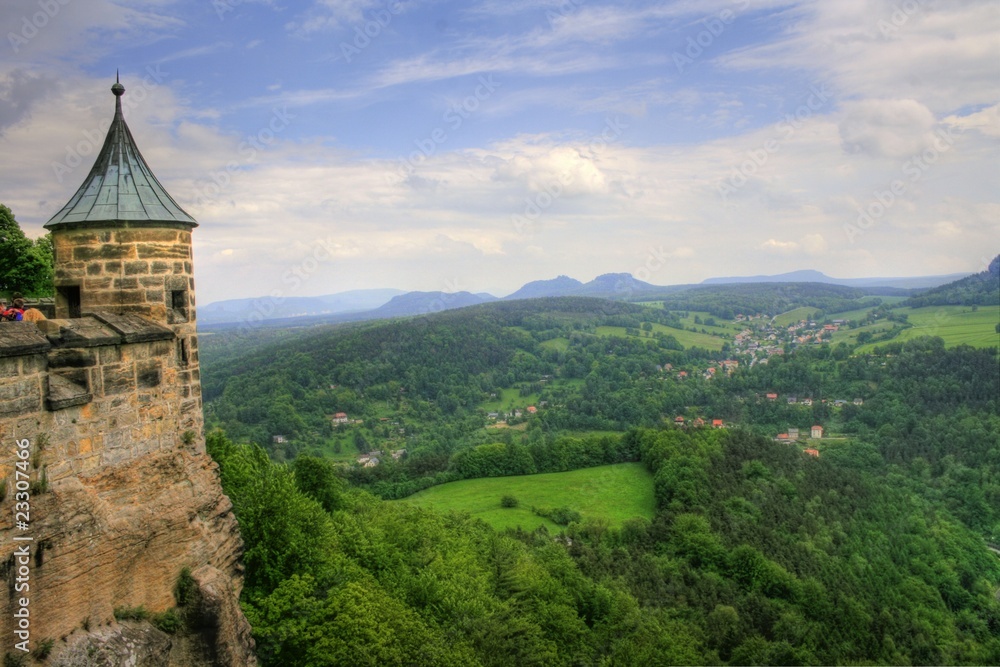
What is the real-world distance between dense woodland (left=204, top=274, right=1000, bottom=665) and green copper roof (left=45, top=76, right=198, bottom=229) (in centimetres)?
807

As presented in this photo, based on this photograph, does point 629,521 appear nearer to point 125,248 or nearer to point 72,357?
point 125,248

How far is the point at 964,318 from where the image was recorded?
152250 millimetres

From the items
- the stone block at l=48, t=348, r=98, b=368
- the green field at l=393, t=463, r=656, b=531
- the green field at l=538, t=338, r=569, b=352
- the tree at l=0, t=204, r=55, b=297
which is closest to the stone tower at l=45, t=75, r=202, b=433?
the stone block at l=48, t=348, r=98, b=368

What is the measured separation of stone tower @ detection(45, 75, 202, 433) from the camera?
11.2m

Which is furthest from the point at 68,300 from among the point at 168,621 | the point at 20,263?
the point at 20,263

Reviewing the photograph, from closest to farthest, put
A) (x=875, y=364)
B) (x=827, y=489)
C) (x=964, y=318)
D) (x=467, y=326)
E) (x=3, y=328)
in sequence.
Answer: (x=3, y=328) < (x=827, y=489) < (x=875, y=364) < (x=964, y=318) < (x=467, y=326)

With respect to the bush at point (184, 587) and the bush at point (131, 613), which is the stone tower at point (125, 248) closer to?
the bush at point (184, 587)

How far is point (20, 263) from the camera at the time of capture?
25969mm

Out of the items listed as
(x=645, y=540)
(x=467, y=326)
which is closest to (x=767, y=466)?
(x=645, y=540)

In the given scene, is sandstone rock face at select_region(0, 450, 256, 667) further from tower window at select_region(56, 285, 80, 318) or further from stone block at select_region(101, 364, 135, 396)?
tower window at select_region(56, 285, 80, 318)

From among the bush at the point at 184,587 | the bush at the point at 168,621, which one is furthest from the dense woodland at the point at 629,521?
the bush at the point at 168,621

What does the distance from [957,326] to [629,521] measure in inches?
4855

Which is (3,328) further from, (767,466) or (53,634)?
(767,466)

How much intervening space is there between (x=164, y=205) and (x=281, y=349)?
511 feet
